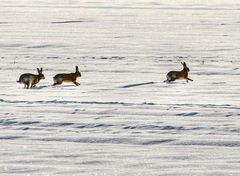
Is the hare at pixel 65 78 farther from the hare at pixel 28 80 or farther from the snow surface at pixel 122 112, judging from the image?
the hare at pixel 28 80

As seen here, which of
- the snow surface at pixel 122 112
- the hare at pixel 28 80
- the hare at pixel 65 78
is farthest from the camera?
the hare at pixel 65 78

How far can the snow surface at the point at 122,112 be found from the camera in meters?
6.16

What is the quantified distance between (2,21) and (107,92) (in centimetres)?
2395

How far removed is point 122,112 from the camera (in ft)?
30.4

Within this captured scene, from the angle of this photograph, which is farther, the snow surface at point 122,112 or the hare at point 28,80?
the hare at point 28,80

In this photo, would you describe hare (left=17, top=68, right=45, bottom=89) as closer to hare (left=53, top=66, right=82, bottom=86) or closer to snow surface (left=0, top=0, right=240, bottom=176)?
snow surface (left=0, top=0, right=240, bottom=176)

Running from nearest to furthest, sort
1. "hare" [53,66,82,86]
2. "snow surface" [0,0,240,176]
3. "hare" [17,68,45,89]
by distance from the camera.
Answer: "snow surface" [0,0,240,176]
"hare" [17,68,45,89]
"hare" [53,66,82,86]

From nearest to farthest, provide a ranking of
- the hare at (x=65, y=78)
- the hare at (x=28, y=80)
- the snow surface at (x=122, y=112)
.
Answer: the snow surface at (x=122, y=112), the hare at (x=28, y=80), the hare at (x=65, y=78)

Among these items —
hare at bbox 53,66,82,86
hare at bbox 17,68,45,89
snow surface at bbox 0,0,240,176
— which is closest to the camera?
snow surface at bbox 0,0,240,176

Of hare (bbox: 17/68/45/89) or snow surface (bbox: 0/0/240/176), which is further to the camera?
hare (bbox: 17/68/45/89)

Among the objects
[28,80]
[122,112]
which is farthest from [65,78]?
[122,112]

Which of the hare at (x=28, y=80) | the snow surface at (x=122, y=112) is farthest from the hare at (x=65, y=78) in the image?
the hare at (x=28, y=80)

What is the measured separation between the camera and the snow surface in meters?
6.16

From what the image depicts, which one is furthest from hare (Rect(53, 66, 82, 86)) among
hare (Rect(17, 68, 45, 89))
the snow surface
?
hare (Rect(17, 68, 45, 89))
